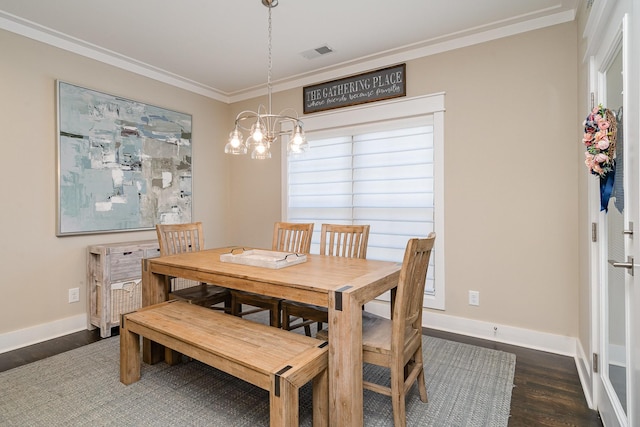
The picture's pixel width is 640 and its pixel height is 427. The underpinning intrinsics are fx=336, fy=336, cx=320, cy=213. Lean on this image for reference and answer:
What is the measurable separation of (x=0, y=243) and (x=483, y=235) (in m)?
4.00

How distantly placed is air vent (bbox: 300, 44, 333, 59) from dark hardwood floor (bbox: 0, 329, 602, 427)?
285 cm

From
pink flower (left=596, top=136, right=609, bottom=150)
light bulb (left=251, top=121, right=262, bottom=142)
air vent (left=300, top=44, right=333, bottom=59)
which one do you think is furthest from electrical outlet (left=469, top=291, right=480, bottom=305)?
air vent (left=300, top=44, right=333, bottom=59)

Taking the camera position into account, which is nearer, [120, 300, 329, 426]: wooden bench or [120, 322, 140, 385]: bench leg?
[120, 300, 329, 426]: wooden bench

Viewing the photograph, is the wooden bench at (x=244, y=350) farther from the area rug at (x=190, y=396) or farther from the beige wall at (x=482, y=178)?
the beige wall at (x=482, y=178)

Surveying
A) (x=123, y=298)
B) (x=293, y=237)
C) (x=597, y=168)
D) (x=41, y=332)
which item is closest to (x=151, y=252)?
(x=123, y=298)

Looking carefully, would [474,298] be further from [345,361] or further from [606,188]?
[345,361]

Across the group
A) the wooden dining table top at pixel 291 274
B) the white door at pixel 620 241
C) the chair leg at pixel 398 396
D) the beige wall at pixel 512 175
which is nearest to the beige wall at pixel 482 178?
the beige wall at pixel 512 175

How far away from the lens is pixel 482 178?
9.64 ft

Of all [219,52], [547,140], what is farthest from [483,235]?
[219,52]

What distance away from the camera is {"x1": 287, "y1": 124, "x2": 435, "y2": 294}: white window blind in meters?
3.31

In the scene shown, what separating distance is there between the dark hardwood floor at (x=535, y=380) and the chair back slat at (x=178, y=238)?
104 centimetres

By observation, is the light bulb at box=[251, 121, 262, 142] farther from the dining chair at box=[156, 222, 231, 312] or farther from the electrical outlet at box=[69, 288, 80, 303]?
the electrical outlet at box=[69, 288, 80, 303]

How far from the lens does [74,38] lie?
2.99 m

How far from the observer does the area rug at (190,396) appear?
1841 mm
